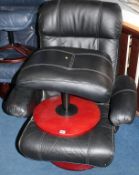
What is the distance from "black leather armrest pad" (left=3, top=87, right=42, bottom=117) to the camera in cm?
167

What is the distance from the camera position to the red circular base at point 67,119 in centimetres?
167

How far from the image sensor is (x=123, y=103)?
5.27ft

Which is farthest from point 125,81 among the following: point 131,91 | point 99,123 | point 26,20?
point 26,20

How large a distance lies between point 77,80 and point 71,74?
57 mm

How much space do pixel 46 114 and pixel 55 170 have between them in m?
0.50

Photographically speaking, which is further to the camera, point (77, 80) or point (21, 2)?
point (21, 2)

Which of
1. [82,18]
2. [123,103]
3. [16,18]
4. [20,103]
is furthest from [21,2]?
[123,103]

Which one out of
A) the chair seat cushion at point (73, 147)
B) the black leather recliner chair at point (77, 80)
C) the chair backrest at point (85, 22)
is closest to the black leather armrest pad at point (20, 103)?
the black leather recliner chair at point (77, 80)

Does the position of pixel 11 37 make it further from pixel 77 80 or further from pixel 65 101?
pixel 77 80

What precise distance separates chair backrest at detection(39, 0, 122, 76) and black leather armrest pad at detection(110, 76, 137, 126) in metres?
0.29

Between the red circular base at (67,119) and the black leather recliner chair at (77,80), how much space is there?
0.04 m

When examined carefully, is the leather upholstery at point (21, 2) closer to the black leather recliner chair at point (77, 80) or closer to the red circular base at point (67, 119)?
the black leather recliner chair at point (77, 80)

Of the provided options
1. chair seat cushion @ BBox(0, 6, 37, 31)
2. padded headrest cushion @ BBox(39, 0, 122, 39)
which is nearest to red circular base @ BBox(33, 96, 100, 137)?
padded headrest cushion @ BBox(39, 0, 122, 39)

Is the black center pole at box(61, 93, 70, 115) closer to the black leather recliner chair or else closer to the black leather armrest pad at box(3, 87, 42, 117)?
the black leather recliner chair
